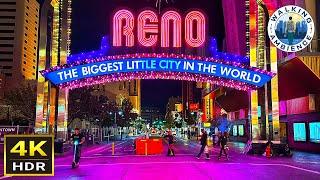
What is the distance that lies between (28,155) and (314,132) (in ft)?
96.8

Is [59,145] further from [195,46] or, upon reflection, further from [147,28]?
[195,46]

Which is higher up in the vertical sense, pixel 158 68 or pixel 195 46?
pixel 195 46

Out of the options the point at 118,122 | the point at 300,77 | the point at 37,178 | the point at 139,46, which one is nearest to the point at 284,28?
the point at 300,77

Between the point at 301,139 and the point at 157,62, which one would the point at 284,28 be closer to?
the point at 157,62

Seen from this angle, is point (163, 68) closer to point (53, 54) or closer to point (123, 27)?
point (123, 27)

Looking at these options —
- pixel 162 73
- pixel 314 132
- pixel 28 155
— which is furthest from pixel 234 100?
pixel 28 155

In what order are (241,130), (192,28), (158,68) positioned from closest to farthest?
1. (158,68)
2. (192,28)
3. (241,130)

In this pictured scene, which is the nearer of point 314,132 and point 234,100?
point 314,132

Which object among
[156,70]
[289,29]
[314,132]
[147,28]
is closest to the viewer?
[289,29]

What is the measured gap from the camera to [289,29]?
28.4 m

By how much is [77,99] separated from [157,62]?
4147 cm

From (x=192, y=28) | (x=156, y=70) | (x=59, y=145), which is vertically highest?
(x=192, y=28)

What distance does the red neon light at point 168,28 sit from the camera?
111ft

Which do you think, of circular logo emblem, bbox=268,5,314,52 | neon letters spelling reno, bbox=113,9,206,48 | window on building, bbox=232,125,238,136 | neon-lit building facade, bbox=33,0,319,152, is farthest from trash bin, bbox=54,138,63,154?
window on building, bbox=232,125,238,136
